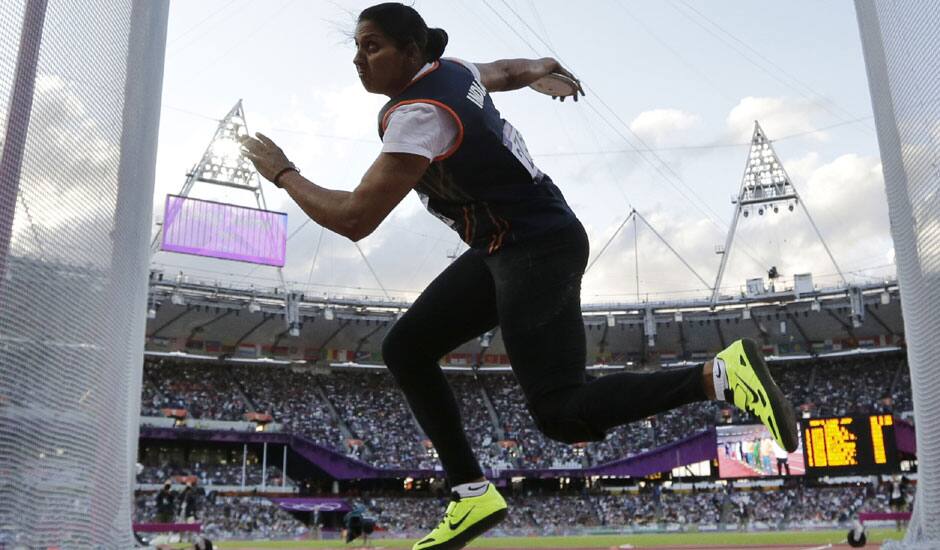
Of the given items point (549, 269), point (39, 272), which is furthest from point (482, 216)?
point (39, 272)

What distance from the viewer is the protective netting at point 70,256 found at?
10.3 feet

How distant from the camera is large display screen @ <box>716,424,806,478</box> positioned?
31469mm

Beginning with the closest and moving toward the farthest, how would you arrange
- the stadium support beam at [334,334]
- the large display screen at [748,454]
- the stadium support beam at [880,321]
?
1. the large display screen at [748,454]
2. the stadium support beam at [880,321]
3. the stadium support beam at [334,334]

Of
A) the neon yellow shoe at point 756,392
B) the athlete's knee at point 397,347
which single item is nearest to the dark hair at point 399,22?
the athlete's knee at point 397,347

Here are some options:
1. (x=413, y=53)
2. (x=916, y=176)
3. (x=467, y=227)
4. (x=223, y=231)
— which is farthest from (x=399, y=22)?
(x=223, y=231)

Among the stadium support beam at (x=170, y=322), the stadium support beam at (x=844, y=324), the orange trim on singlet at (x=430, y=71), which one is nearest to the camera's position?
the orange trim on singlet at (x=430, y=71)

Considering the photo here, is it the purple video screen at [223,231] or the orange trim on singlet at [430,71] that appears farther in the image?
the purple video screen at [223,231]

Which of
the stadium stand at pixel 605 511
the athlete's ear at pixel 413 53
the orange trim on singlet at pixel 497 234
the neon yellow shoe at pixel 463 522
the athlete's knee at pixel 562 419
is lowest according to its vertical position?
the stadium stand at pixel 605 511

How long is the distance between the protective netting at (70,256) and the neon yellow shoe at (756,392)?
2.59 meters

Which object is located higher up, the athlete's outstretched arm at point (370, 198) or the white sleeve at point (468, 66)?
the white sleeve at point (468, 66)

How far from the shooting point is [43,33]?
11.1 ft

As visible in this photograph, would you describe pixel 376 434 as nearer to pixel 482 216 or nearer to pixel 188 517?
pixel 188 517

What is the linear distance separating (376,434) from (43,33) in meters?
36.6

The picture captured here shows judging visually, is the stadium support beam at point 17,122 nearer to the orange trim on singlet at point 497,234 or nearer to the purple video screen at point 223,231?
the orange trim on singlet at point 497,234
